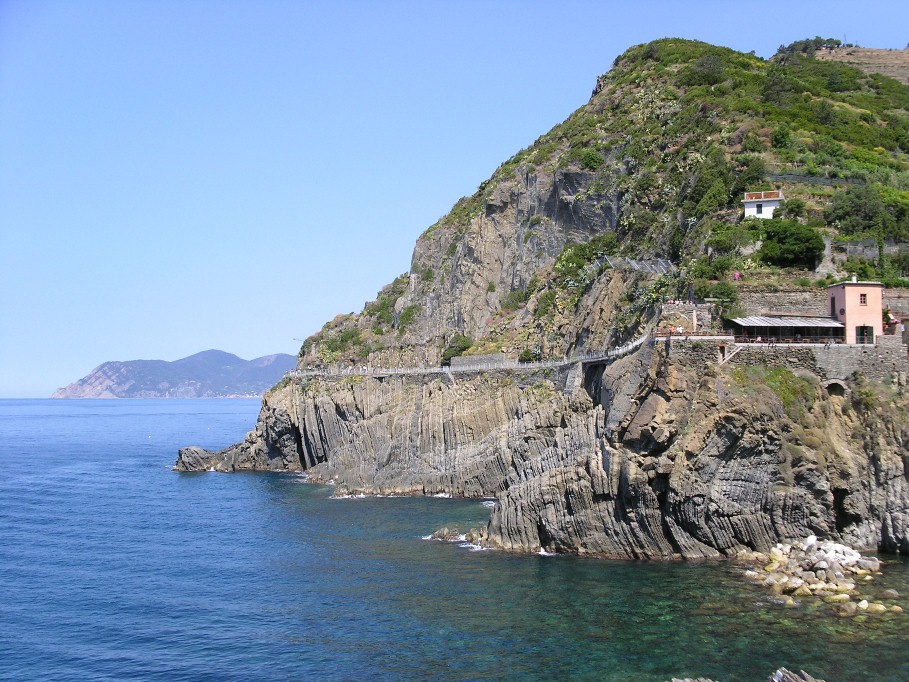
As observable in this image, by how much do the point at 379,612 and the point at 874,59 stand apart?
145 meters

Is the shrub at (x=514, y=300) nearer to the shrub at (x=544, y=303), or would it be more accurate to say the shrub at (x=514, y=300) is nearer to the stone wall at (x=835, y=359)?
the shrub at (x=544, y=303)

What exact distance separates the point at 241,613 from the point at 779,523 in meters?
29.5

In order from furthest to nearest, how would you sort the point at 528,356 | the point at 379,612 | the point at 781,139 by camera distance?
the point at 528,356
the point at 781,139
the point at 379,612

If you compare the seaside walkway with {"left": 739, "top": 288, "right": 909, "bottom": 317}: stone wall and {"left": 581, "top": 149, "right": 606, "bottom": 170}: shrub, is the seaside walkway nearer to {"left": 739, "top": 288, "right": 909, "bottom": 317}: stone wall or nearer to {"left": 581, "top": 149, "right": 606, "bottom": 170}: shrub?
{"left": 739, "top": 288, "right": 909, "bottom": 317}: stone wall

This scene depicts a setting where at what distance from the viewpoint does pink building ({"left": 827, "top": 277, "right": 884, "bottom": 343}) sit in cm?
5669

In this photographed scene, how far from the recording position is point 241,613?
4728 cm

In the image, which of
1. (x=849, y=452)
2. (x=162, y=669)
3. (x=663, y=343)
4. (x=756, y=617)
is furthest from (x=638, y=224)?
(x=162, y=669)

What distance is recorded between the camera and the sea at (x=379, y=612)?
37.4m

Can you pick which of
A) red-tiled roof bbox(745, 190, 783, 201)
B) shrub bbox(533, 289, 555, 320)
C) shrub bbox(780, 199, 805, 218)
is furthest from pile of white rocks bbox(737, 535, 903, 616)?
shrub bbox(533, 289, 555, 320)

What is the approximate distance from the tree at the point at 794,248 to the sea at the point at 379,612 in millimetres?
24476

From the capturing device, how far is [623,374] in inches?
2363

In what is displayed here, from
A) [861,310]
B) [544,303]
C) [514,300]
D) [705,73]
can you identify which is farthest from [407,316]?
[861,310]

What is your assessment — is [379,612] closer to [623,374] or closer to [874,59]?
[623,374]

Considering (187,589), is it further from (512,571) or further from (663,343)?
(663,343)
